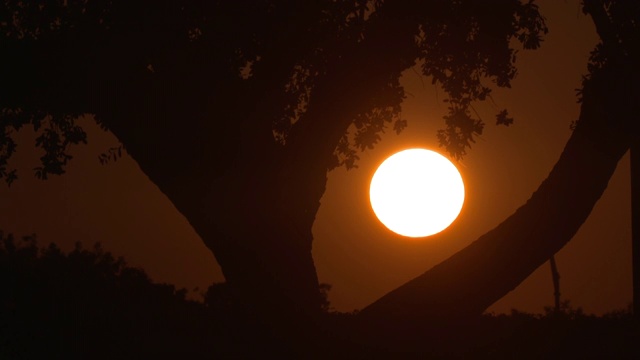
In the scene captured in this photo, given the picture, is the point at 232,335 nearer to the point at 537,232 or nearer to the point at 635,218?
the point at 537,232

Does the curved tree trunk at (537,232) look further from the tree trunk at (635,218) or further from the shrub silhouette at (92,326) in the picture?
the tree trunk at (635,218)

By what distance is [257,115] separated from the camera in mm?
11164

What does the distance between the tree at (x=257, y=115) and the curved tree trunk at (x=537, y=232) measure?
0.05ft

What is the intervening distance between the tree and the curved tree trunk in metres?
0.02

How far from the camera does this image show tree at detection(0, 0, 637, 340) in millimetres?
10070

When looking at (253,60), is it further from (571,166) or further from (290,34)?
(571,166)

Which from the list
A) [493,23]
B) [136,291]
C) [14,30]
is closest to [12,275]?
[136,291]

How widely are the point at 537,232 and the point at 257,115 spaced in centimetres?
373

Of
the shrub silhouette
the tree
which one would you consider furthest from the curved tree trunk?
the shrub silhouette

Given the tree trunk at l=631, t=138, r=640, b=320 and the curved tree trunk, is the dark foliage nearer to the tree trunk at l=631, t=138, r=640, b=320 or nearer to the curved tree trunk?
the curved tree trunk

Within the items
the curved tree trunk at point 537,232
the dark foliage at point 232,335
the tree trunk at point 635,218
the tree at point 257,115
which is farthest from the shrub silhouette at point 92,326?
the tree trunk at point 635,218

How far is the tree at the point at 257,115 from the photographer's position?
10070 mm

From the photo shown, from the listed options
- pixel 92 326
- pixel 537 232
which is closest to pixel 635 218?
pixel 537 232

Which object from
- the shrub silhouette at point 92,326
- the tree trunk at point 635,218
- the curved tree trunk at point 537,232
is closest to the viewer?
the curved tree trunk at point 537,232
